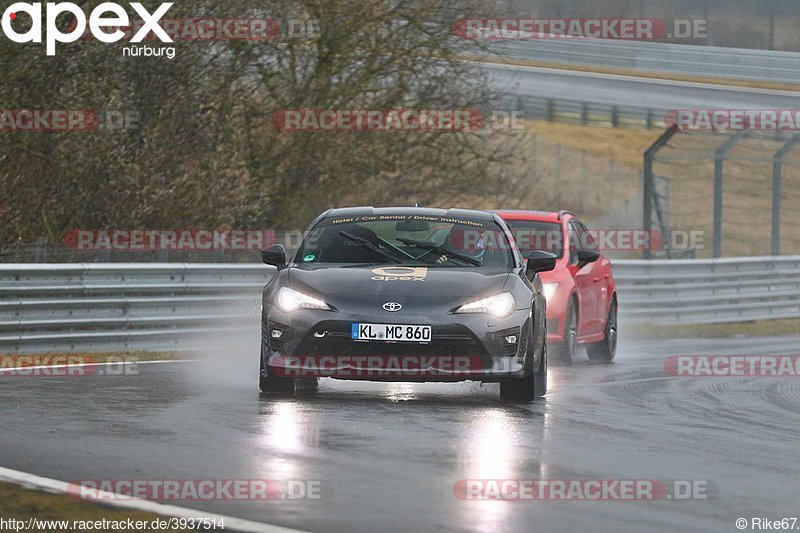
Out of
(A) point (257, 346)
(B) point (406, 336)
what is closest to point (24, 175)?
(A) point (257, 346)

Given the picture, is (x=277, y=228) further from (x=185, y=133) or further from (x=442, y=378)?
(x=442, y=378)

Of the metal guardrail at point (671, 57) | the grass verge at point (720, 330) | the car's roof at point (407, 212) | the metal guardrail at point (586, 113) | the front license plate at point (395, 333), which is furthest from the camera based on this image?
the metal guardrail at point (586, 113)

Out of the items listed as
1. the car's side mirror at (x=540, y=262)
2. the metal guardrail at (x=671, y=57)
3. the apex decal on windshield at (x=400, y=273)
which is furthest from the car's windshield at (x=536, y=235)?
the metal guardrail at (x=671, y=57)

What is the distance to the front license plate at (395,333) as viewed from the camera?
1144 cm

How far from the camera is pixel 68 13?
2200 centimetres

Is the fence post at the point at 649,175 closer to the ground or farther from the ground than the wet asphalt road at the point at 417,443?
farther from the ground

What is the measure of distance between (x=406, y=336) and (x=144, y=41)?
12.7 m

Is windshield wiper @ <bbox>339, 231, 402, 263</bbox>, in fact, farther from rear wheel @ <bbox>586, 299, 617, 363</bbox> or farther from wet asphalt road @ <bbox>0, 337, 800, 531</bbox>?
rear wheel @ <bbox>586, 299, 617, 363</bbox>

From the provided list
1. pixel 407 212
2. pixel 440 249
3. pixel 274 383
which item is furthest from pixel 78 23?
pixel 274 383

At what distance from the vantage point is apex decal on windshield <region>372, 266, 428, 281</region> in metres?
11.9

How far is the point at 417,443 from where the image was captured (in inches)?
373

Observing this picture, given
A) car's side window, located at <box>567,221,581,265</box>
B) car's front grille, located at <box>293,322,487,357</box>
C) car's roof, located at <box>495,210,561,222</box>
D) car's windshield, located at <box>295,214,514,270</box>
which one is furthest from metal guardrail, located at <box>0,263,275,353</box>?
car's front grille, located at <box>293,322,487,357</box>

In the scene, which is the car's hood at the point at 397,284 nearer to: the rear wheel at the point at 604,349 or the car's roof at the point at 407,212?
the car's roof at the point at 407,212

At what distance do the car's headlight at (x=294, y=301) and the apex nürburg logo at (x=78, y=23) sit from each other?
10.4 metres
